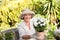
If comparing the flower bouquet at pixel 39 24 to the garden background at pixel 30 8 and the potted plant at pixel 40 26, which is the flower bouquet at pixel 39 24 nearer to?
the potted plant at pixel 40 26

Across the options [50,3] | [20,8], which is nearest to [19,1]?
[20,8]

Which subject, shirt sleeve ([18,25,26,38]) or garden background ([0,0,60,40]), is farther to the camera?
garden background ([0,0,60,40])

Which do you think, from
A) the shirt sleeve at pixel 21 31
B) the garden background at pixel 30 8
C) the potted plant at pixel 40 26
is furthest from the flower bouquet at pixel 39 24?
the garden background at pixel 30 8

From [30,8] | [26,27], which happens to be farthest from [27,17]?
[30,8]

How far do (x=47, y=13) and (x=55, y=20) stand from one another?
0.36 feet

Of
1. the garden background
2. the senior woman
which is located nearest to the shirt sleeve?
the senior woman

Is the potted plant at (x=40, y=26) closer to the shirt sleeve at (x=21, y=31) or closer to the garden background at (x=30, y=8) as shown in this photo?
the shirt sleeve at (x=21, y=31)

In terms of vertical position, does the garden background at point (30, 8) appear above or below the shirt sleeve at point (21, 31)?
above

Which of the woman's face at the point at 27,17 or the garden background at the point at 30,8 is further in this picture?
the garden background at the point at 30,8

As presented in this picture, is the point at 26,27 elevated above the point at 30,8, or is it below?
below

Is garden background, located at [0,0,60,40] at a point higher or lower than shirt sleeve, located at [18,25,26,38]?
higher

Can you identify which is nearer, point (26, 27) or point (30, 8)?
point (26, 27)

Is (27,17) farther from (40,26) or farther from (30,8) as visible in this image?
(30,8)

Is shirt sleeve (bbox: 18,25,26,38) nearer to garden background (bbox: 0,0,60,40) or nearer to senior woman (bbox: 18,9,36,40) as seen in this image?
senior woman (bbox: 18,9,36,40)
